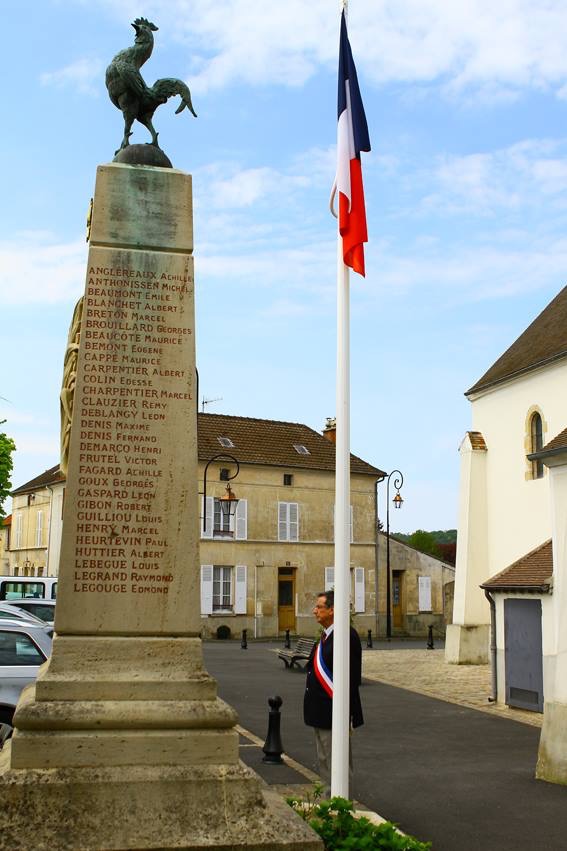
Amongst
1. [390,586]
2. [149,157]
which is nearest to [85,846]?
[149,157]

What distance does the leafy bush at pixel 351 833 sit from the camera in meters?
4.95

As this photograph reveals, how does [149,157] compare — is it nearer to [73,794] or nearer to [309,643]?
[73,794]

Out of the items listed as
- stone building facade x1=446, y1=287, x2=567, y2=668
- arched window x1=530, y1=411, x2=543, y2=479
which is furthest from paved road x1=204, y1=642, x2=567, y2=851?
arched window x1=530, y1=411, x2=543, y2=479

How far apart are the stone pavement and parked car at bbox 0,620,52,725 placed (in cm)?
848

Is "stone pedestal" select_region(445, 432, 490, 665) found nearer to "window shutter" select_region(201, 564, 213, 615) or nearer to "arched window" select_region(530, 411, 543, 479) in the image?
"arched window" select_region(530, 411, 543, 479)

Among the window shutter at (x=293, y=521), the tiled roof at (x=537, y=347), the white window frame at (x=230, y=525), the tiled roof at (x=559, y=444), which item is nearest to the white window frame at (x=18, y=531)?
the white window frame at (x=230, y=525)

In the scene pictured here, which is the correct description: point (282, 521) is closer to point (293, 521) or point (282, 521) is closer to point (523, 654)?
point (293, 521)

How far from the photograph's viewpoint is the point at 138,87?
5.63 meters

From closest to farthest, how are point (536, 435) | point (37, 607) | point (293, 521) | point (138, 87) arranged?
point (138, 87) < point (37, 607) < point (536, 435) < point (293, 521)

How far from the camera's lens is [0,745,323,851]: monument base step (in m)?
4.05

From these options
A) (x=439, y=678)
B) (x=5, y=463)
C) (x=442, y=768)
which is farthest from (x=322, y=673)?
(x=5, y=463)

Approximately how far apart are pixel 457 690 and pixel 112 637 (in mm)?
15693

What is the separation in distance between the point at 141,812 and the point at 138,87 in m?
4.23

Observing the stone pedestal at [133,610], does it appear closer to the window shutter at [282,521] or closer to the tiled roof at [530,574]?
the tiled roof at [530,574]
